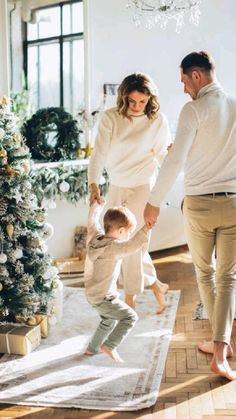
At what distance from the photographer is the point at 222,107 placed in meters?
2.80

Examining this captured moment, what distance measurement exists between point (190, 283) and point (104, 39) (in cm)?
209

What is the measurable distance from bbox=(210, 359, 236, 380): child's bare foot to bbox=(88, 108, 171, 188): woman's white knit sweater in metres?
1.20

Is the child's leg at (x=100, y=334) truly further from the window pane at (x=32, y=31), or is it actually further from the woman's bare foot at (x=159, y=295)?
the window pane at (x=32, y=31)

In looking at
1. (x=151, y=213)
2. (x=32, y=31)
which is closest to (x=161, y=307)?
(x=151, y=213)

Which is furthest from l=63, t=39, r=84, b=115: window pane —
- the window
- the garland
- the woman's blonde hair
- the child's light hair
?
the child's light hair

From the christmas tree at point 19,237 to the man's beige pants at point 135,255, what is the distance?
56 cm

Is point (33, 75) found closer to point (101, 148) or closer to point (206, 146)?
point (101, 148)

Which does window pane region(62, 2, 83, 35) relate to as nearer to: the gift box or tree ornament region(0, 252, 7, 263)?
tree ornament region(0, 252, 7, 263)

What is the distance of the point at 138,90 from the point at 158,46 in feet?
6.89

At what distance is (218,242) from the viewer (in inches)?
116

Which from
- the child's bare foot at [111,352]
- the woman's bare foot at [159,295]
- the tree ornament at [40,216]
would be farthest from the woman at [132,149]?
the child's bare foot at [111,352]

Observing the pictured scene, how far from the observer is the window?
473 cm

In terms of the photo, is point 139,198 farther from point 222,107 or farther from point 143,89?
point 222,107

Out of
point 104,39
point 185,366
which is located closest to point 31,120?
point 104,39
